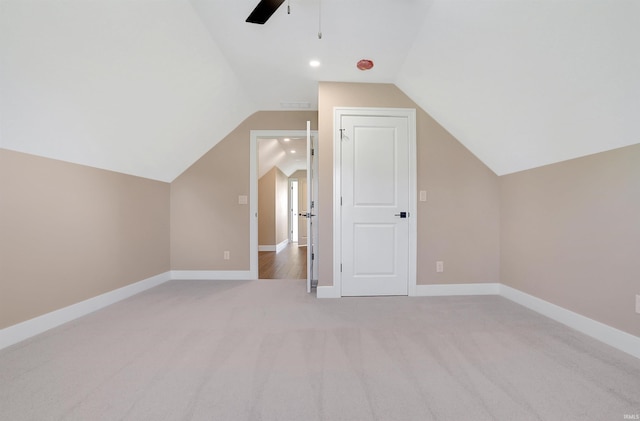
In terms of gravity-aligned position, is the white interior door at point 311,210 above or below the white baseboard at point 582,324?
above

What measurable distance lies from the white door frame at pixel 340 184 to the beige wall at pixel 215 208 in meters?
1.35

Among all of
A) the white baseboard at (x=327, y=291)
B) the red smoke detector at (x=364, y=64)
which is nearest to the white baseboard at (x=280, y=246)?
the white baseboard at (x=327, y=291)

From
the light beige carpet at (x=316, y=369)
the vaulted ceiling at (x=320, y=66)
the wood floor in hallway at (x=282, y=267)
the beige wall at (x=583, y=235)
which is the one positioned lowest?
the wood floor in hallway at (x=282, y=267)

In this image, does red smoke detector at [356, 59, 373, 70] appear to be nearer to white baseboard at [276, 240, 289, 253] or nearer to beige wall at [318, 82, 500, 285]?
beige wall at [318, 82, 500, 285]

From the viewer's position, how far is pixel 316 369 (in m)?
1.50

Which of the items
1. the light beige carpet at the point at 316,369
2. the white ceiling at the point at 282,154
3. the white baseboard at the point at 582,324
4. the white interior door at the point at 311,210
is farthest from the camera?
the white ceiling at the point at 282,154

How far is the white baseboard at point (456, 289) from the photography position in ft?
9.46

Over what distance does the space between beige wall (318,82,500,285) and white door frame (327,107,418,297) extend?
0.21 feet

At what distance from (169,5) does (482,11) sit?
2114 mm

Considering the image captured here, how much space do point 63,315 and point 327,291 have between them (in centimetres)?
231

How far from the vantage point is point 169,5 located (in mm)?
1760

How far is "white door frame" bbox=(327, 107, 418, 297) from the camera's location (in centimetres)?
285

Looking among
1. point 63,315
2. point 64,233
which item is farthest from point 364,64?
point 63,315

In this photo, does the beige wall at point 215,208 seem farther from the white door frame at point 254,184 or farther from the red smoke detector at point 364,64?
→ the red smoke detector at point 364,64
